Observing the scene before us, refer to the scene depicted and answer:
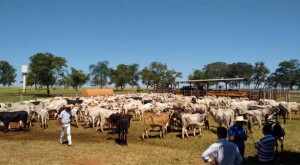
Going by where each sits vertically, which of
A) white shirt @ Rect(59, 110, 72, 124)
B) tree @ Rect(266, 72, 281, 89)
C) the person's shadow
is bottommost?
the person's shadow

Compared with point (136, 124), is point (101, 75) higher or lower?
higher

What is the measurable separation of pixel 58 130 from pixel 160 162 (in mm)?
9846

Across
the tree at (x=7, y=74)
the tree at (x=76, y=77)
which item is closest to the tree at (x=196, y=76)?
the tree at (x=76, y=77)

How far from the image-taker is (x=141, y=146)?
1366cm

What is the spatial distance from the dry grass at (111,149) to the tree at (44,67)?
4725 centimetres

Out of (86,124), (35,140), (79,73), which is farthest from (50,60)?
(35,140)

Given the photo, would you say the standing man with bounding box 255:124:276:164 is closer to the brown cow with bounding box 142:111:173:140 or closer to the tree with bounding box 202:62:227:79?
the brown cow with bounding box 142:111:173:140

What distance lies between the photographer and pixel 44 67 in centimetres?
6144

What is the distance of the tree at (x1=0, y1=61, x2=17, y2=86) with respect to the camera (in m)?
89.6

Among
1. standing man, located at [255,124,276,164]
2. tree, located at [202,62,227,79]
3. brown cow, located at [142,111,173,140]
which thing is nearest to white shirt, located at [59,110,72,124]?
brown cow, located at [142,111,173,140]

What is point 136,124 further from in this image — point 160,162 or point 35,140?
point 160,162

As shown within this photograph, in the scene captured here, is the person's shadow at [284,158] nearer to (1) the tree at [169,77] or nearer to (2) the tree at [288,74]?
(1) the tree at [169,77]

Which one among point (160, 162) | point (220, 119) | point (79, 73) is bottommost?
point (160, 162)

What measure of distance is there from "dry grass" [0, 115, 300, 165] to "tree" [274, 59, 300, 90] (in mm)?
95271
